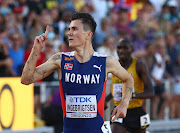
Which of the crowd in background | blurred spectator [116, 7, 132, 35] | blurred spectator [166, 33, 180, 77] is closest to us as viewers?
the crowd in background

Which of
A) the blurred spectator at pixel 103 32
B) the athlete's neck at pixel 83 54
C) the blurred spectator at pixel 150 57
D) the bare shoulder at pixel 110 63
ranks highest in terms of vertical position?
the blurred spectator at pixel 103 32

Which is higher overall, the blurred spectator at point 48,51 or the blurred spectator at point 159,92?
the blurred spectator at point 48,51

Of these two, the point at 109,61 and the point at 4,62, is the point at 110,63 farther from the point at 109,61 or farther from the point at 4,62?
the point at 4,62

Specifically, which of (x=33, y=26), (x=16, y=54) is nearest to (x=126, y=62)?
(x=16, y=54)

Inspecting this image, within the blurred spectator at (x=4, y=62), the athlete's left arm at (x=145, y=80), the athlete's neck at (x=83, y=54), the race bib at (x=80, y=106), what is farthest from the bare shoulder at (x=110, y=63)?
the blurred spectator at (x=4, y=62)

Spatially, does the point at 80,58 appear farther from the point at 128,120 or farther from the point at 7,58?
the point at 7,58

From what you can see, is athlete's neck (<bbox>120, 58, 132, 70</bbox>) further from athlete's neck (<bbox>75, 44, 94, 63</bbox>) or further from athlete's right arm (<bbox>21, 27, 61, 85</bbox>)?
athlete's right arm (<bbox>21, 27, 61, 85</bbox>)

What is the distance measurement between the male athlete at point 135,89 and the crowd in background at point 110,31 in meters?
4.02

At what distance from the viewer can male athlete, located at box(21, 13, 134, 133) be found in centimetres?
458

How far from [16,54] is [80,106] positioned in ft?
19.3

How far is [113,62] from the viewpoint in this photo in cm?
479

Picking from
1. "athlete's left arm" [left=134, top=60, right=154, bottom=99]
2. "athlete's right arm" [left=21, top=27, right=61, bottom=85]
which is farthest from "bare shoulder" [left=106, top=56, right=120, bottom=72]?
"athlete's left arm" [left=134, top=60, right=154, bottom=99]

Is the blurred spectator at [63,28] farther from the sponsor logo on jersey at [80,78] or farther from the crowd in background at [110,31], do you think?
the sponsor logo on jersey at [80,78]

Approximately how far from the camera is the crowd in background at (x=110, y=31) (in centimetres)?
1028
